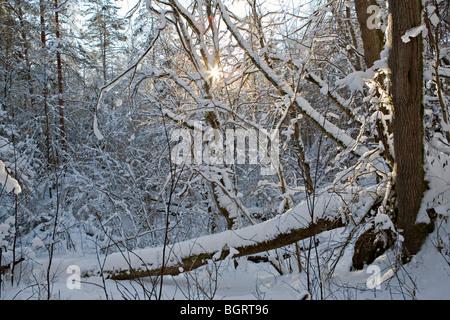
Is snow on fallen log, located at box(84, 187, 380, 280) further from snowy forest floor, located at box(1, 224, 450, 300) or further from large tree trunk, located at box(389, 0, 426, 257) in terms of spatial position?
large tree trunk, located at box(389, 0, 426, 257)

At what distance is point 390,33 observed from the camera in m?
3.13

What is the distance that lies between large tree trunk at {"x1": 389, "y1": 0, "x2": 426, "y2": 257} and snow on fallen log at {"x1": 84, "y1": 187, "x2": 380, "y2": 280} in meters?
0.49

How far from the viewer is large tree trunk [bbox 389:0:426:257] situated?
2.97 metres

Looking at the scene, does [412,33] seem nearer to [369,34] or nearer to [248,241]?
[369,34]

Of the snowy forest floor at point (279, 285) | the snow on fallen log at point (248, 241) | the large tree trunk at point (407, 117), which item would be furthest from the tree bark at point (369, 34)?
the snowy forest floor at point (279, 285)

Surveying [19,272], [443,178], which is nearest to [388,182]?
[443,178]

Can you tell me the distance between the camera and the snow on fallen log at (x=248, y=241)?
3.78 metres

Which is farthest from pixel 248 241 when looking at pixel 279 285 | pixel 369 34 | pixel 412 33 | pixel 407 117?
pixel 369 34

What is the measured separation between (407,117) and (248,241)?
2409 millimetres

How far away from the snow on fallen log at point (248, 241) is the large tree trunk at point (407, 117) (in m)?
0.49

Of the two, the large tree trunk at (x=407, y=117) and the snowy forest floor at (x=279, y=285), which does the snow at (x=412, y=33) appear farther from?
the snowy forest floor at (x=279, y=285)

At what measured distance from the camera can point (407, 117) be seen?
3111mm
